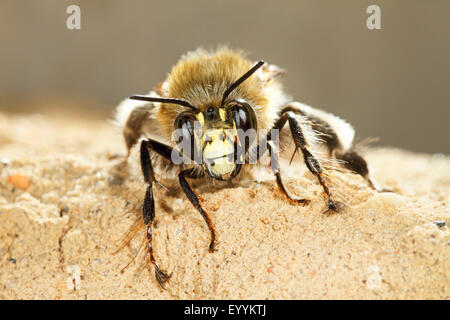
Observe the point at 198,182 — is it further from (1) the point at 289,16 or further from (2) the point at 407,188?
(1) the point at 289,16

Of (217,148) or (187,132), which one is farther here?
(187,132)

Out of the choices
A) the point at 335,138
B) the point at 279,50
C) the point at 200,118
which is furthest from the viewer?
the point at 279,50

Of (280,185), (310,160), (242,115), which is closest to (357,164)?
(310,160)

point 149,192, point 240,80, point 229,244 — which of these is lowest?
point 229,244

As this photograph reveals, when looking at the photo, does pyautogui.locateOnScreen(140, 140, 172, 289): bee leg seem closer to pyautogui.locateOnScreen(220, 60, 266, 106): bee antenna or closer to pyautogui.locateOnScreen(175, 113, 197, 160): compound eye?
pyautogui.locateOnScreen(175, 113, 197, 160): compound eye

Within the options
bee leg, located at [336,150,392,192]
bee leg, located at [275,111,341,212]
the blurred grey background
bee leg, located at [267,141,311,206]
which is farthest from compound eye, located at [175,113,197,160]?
the blurred grey background

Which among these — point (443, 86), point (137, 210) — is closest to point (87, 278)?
point (137, 210)

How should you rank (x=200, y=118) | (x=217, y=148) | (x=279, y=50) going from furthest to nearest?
(x=279, y=50), (x=200, y=118), (x=217, y=148)

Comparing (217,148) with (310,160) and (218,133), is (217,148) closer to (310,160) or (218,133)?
(218,133)
